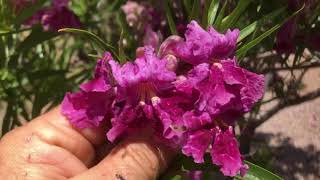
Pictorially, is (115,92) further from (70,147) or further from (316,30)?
(316,30)

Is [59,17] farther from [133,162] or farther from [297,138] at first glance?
[297,138]

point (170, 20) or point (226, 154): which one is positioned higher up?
point (170, 20)

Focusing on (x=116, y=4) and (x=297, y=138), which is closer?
(x=116, y=4)

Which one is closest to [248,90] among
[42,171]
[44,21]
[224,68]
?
[224,68]

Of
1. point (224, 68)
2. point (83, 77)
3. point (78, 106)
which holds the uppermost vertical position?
point (224, 68)

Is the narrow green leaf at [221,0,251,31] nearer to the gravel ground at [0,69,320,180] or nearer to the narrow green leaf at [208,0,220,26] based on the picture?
the narrow green leaf at [208,0,220,26]

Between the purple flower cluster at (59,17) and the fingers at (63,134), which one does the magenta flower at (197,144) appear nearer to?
the fingers at (63,134)

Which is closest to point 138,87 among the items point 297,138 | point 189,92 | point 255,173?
point 189,92
